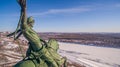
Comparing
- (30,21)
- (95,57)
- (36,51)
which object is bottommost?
(95,57)

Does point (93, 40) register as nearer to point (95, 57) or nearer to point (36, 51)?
point (95, 57)

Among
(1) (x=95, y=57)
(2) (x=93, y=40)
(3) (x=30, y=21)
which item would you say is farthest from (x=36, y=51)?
(2) (x=93, y=40)

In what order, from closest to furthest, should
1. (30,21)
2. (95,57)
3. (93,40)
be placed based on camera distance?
(30,21), (95,57), (93,40)

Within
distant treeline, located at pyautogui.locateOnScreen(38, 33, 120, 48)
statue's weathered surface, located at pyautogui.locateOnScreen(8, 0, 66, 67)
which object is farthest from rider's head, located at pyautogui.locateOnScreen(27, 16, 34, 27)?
distant treeline, located at pyautogui.locateOnScreen(38, 33, 120, 48)

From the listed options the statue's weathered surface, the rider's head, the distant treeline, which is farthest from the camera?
the distant treeline

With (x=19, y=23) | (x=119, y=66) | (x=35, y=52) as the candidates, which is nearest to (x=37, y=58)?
(x=35, y=52)

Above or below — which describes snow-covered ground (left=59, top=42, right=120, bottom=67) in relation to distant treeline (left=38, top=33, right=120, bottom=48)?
above

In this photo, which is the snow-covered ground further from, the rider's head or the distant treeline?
the distant treeline

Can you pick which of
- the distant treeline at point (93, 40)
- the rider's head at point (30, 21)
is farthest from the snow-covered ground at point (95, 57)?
the distant treeline at point (93, 40)

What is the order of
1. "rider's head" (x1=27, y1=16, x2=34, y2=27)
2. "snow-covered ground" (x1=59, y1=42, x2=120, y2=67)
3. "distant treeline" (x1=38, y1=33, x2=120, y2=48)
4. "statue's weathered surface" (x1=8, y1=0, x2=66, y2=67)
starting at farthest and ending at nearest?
"distant treeline" (x1=38, y1=33, x2=120, y2=48)
"snow-covered ground" (x1=59, y1=42, x2=120, y2=67)
"rider's head" (x1=27, y1=16, x2=34, y2=27)
"statue's weathered surface" (x1=8, y1=0, x2=66, y2=67)

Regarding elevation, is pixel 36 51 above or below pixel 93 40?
above

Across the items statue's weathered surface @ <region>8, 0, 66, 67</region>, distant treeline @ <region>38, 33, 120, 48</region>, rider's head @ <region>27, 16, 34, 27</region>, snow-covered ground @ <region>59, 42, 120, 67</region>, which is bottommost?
distant treeline @ <region>38, 33, 120, 48</region>

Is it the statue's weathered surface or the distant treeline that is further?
the distant treeline

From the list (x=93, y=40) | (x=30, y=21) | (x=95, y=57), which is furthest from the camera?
(x=93, y=40)
